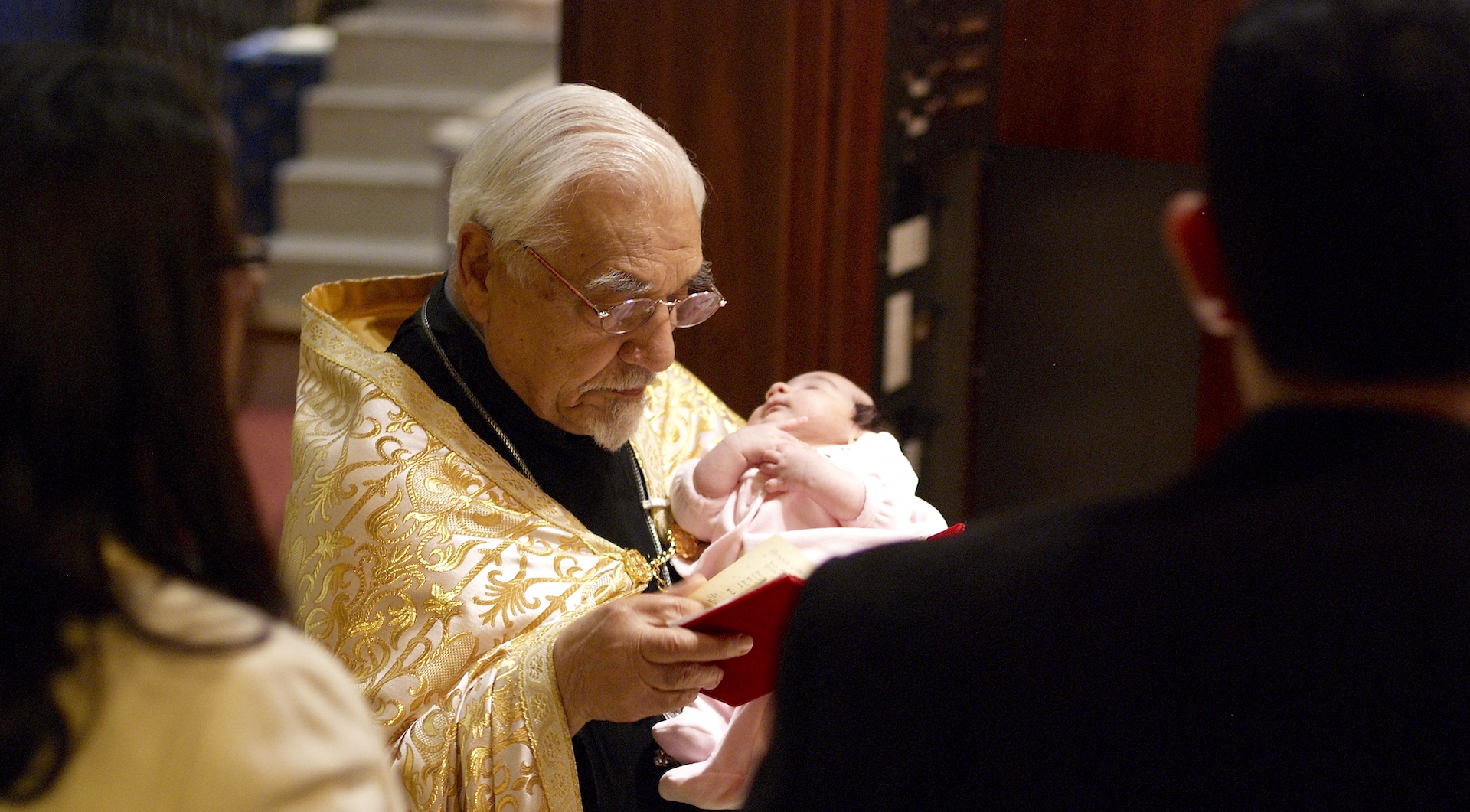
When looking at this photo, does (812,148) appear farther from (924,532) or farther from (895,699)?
(895,699)

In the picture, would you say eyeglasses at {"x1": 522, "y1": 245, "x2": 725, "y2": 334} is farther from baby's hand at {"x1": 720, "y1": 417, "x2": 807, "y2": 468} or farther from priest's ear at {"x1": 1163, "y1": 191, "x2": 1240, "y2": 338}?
priest's ear at {"x1": 1163, "y1": 191, "x2": 1240, "y2": 338}

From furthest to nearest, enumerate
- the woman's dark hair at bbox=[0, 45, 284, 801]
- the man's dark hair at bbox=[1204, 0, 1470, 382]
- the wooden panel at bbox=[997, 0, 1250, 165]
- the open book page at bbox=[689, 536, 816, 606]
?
the wooden panel at bbox=[997, 0, 1250, 165]
the open book page at bbox=[689, 536, 816, 606]
the woman's dark hair at bbox=[0, 45, 284, 801]
the man's dark hair at bbox=[1204, 0, 1470, 382]

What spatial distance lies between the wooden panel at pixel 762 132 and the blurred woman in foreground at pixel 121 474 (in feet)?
8.83

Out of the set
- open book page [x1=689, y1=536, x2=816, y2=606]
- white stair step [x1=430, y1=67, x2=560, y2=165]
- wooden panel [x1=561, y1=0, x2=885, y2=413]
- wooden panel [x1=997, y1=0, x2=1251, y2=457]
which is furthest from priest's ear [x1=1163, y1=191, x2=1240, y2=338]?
white stair step [x1=430, y1=67, x2=560, y2=165]

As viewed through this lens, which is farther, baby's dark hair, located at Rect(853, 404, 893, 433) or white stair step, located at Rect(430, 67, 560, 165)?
white stair step, located at Rect(430, 67, 560, 165)

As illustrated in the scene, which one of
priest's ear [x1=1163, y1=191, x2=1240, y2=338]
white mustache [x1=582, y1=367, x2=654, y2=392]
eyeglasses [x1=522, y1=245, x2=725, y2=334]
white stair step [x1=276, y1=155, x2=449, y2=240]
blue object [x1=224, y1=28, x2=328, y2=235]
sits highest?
priest's ear [x1=1163, y1=191, x2=1240, y2=338]

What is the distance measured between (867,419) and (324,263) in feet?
18.3

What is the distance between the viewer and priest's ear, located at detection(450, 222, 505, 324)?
7.91 feet

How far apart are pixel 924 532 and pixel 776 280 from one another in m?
1.56

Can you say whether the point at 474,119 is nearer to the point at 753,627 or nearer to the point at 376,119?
the point at 376,119

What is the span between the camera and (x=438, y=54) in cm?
812

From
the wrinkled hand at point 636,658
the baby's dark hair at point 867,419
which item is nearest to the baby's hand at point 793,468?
the baby's dark hair at point 867,419

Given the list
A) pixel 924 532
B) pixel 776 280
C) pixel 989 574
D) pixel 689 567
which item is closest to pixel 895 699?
pixel 989 574

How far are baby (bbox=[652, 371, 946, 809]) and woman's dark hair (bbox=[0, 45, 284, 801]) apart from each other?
44.4 inches
